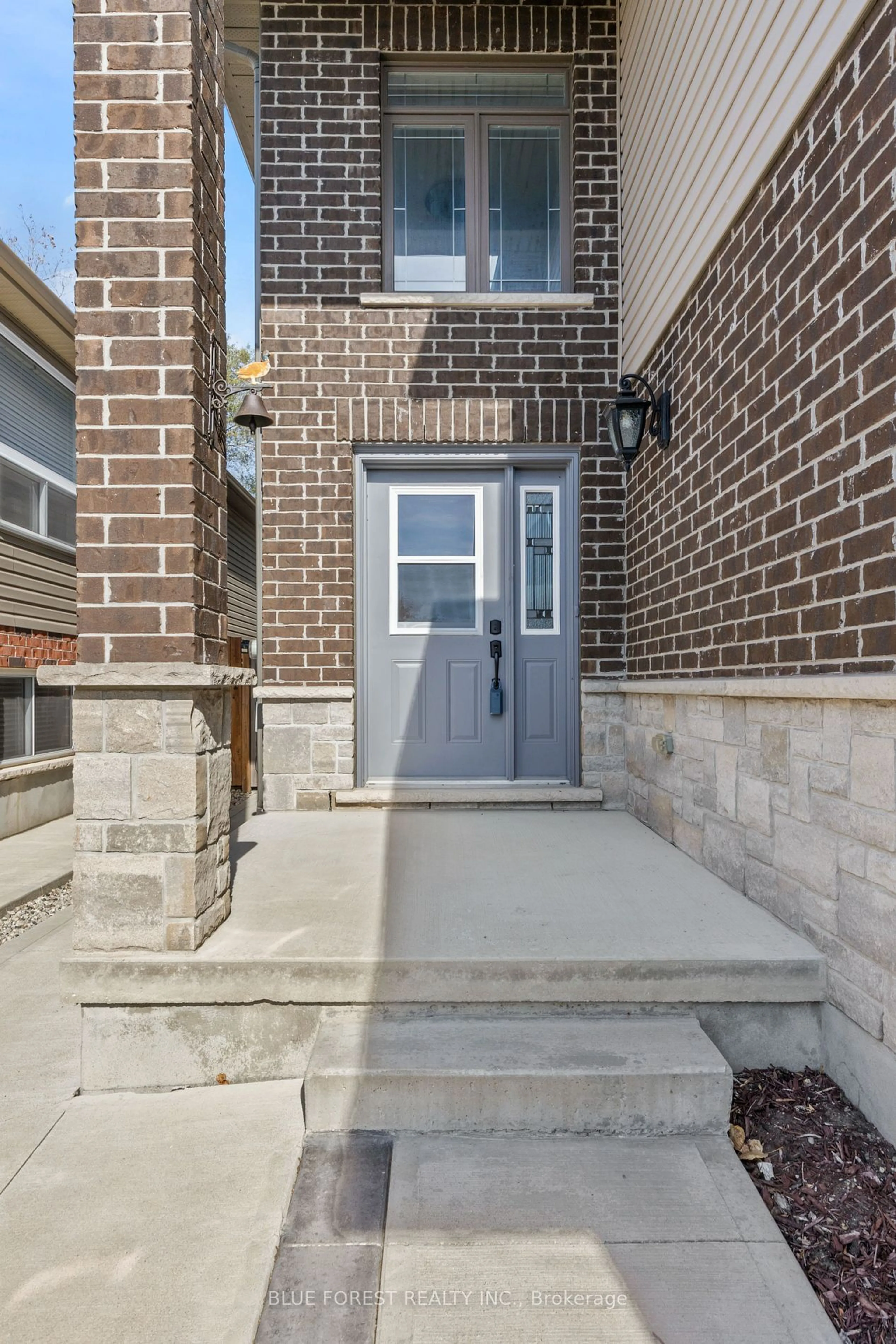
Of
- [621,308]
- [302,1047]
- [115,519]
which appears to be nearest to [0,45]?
[621,308]

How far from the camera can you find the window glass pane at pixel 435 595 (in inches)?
192

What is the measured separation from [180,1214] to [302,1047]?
0.61 metres

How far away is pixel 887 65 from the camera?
199 cm

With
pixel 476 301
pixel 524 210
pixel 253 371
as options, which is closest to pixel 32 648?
pixel 253 371

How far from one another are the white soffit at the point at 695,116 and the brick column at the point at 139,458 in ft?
6.33

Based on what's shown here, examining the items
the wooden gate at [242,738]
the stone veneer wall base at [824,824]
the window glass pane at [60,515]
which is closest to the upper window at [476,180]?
the stone veneer wall base at [824,824]

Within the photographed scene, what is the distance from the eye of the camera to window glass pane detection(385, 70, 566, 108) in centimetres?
498

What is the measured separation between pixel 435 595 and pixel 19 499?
11.7 feet

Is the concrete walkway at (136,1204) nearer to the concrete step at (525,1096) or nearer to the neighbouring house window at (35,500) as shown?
the concrete step at (525,1096)

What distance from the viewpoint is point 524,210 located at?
197 inches

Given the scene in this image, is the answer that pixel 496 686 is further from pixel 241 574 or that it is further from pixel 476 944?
pixel 241 574

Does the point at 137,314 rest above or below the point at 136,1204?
above

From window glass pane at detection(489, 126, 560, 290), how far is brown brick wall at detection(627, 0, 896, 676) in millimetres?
1656

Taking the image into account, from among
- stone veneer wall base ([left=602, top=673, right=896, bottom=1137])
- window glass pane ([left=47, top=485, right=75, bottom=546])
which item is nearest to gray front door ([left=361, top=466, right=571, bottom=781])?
stone veneer wall base ([left=602, top=673, right=896, bottom=1137])
